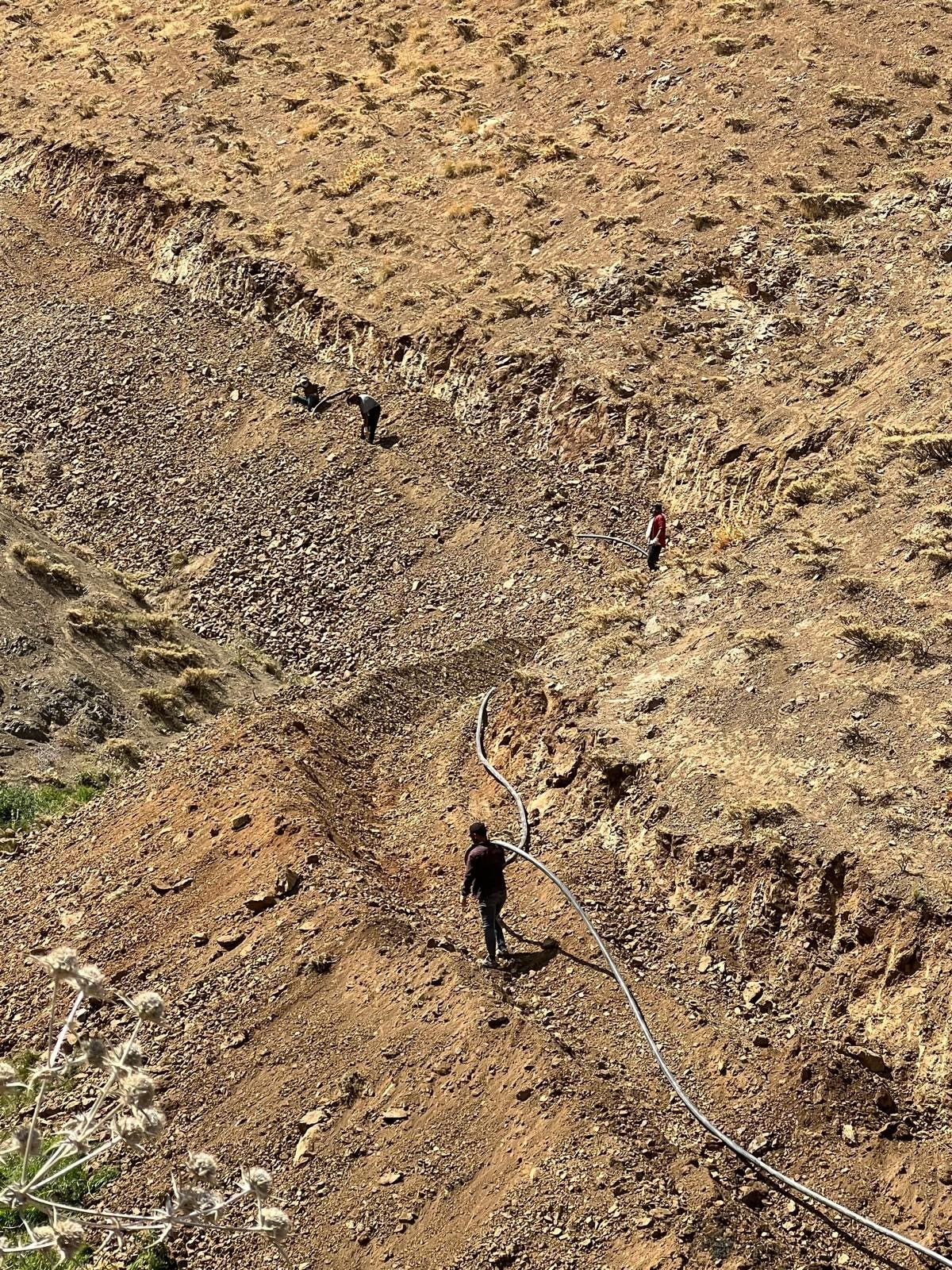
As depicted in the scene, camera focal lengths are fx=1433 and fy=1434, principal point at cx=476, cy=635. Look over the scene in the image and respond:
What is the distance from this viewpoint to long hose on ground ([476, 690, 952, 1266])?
33.5 ft

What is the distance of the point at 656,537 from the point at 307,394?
9094 millimetres

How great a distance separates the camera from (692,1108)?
37.3ft

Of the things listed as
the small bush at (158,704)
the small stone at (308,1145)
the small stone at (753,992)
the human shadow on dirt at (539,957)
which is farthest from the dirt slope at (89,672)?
the small stone at (753,992)

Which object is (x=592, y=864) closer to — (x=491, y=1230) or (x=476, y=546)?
(x=491, y=1230)

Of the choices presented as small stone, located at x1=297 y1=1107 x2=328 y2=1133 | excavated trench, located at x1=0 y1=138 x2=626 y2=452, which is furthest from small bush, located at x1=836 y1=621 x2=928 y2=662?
excavated trench, located at x1=0 y1=138 x2=626 y2=452

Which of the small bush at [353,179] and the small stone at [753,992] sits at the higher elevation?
the small bush at [353,179]

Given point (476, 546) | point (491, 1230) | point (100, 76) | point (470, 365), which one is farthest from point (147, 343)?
point (491, 1230)

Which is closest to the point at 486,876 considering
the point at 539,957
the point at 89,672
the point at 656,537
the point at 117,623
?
the point at 539,957

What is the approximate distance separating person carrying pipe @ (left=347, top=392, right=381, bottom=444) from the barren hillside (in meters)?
0.41

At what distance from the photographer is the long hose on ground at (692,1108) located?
33.5 ft

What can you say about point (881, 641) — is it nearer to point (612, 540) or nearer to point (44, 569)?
point (612, 540)

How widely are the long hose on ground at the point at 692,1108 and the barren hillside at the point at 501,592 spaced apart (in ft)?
0.52

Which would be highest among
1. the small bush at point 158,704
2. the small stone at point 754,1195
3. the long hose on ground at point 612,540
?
the small bush at point 158,704

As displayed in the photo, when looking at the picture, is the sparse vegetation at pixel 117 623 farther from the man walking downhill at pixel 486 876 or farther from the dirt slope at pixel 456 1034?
the man walking downhill at pixel 486 876
